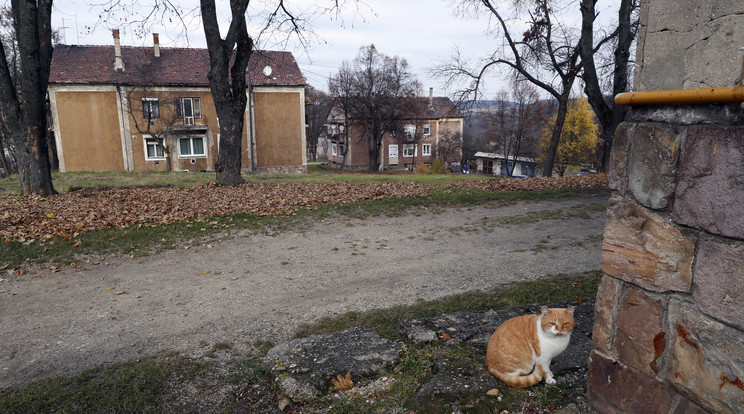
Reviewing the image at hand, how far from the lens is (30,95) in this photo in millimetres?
11305

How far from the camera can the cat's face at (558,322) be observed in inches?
115

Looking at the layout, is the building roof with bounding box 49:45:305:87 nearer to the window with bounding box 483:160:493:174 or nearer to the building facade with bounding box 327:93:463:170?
the building facade with bounding box 327:93:463:170

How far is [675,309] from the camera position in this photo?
90.1 inches

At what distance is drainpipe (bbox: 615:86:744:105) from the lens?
6.52ft

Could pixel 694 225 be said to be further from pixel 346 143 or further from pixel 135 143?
pixel 346 143

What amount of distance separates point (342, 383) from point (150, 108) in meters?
32.5

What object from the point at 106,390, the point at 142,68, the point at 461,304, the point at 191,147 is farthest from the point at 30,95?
the point at 191,147

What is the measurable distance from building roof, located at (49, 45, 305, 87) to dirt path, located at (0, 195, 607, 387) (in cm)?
2329

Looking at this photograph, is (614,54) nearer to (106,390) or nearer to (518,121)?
(106,390)

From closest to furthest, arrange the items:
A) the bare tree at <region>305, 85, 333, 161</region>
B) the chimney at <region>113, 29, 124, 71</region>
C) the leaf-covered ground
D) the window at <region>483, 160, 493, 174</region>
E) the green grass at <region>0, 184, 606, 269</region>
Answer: the green grass at <region>0, 184, 606, 269</region> < the leaf-covered ground < the chimney at <region>113, 29, 124, 71</region> < the window at <region>483, 160, 493, 174</region> < the bare tree at <region>305, 85, 333, 161</region>

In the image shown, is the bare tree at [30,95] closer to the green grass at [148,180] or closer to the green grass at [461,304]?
the green grass at [148,180]

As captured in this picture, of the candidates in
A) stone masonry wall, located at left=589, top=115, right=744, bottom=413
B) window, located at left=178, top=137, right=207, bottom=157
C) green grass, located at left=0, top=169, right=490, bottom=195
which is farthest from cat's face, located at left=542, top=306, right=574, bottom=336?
window, located at left=178, top=137, right=207, bottom=157

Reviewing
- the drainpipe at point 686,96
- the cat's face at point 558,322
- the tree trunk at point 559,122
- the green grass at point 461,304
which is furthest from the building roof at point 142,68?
the drainpipe at point 686,96

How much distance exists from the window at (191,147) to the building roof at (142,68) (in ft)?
13.7
